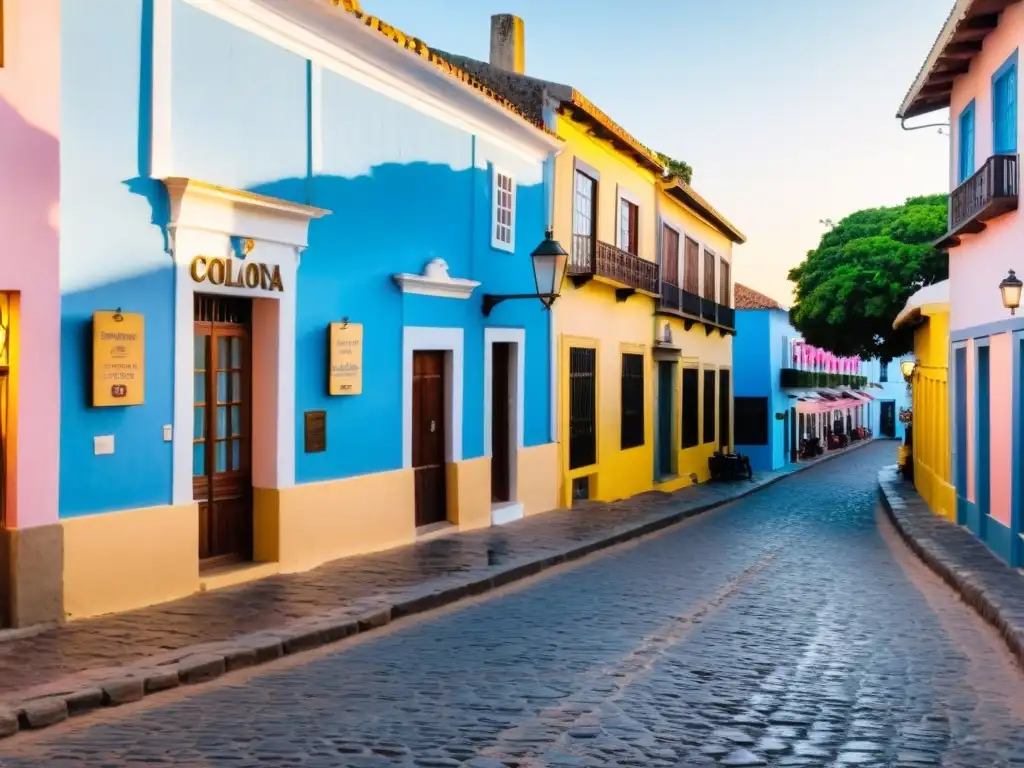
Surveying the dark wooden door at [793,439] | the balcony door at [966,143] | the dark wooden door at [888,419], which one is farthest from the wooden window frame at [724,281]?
the dark wooden door at [888,419]

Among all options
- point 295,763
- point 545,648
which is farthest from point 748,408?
point 295,763

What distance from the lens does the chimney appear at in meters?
20.5

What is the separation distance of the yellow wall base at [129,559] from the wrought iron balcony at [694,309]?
55.7 feet

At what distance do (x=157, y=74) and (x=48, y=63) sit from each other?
3.70ft

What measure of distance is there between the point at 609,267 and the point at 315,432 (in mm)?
10298

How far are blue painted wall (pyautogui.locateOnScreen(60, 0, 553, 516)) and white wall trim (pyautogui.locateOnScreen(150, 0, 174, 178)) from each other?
7cm

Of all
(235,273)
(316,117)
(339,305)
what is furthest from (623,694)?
(316,117)

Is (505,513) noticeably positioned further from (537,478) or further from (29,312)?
(29,312)

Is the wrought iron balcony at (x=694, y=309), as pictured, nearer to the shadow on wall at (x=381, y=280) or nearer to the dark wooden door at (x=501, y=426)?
the dark wooden door at (x=501, y=426)

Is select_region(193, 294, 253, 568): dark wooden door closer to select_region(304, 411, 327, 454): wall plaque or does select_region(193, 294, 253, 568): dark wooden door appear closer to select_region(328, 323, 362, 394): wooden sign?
select_region(304, 411, 327, 454): wall plaque

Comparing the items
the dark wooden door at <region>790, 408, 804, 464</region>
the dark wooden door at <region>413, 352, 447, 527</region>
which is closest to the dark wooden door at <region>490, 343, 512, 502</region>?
the dark wooden door at <region>413, 352, 447, 527</region>

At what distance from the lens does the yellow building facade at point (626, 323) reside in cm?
1936

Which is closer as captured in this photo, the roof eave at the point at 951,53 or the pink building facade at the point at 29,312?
the pink building facade at the point at 29,312

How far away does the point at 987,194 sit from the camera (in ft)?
43.4
